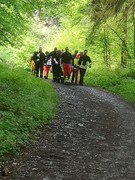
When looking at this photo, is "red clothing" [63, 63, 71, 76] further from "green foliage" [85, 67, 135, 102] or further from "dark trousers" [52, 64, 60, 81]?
"green foliage" [85, 67, 135, 102]

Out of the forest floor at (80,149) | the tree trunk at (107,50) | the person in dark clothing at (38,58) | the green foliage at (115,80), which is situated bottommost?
the forest floor at (80,149)

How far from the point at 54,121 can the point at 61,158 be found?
122 inches

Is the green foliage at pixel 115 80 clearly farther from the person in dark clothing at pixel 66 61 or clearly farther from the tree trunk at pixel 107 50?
the person in dark clothing at pixel 66 61

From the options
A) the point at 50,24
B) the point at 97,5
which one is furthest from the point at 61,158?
the point at 50,24

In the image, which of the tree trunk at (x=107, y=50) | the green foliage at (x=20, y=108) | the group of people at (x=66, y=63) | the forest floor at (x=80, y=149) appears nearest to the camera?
the forest floor at (x=80, y=149)

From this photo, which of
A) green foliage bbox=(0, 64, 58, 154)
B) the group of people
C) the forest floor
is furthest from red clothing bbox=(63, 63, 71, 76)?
the forest floor

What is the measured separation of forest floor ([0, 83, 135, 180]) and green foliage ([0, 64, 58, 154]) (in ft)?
1.00

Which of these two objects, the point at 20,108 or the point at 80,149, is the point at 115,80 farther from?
the point at 80,149

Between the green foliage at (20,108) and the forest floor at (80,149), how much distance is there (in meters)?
0.30

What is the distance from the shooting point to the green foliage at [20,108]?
8.12m

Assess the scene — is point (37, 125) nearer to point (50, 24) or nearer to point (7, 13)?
point (7, 13)

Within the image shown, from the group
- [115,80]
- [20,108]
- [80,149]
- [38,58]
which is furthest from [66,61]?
[80,149]

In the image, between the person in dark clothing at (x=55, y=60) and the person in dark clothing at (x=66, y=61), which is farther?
the person in dark clothing at (x=55, y=60)

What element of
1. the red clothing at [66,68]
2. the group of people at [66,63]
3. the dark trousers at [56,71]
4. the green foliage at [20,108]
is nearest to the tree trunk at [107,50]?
the group of people at [66,63]
